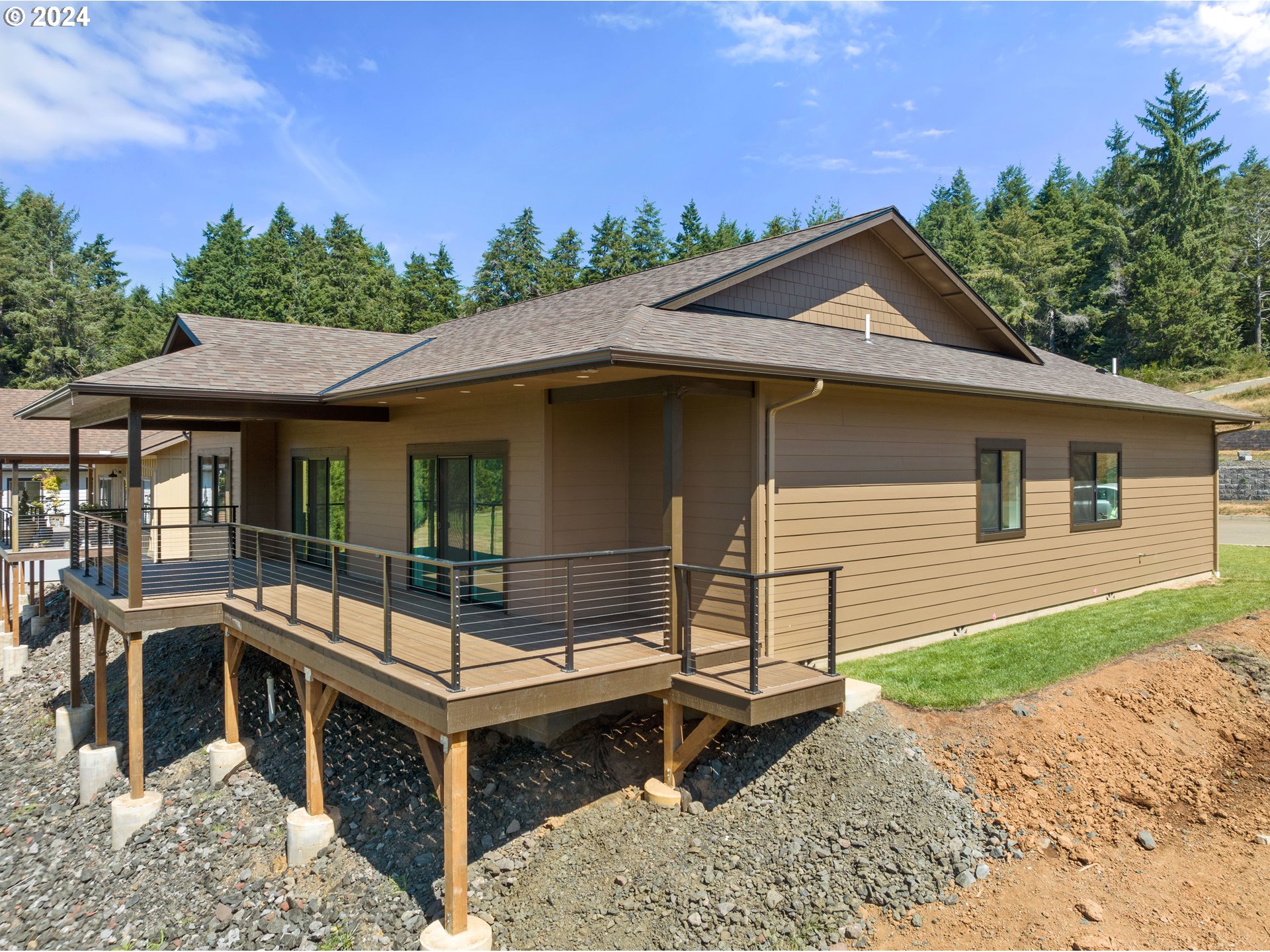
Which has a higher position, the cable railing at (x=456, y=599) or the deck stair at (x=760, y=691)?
the cable railing at (x=456, y=599)

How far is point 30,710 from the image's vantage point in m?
14.2

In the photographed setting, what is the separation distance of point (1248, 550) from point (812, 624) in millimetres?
14804

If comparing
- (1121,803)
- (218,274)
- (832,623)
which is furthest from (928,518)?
(218,274)

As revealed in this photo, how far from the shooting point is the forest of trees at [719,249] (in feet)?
131

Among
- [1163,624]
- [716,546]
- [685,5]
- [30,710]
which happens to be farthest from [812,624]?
[30,710]

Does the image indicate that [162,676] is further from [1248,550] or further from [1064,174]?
[1064,174]

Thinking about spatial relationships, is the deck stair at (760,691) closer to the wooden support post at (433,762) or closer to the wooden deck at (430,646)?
the wooden deck at (430,646)

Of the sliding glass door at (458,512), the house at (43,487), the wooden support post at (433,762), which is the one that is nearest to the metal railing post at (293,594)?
the sliding glass door at (458,512)

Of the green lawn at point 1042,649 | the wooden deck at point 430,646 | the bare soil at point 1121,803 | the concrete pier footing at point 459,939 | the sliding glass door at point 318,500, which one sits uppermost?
the sliding glass door at point 318,500

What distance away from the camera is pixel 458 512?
9812 millimetres

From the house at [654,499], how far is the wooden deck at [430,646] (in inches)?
1.4

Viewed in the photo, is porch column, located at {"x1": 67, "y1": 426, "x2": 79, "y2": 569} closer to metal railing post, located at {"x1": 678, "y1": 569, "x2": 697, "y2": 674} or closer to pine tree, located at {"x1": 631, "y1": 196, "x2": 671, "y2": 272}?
metal railing post, located at {"x1": 678, "y1": 569, "x2": 697, "y2": 674}

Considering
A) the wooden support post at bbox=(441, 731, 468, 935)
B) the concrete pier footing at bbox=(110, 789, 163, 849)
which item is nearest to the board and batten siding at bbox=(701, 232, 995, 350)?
the wooden support post at bbox=(441, 731, 468, 935)

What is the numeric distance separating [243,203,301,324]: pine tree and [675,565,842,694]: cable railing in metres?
42.3
